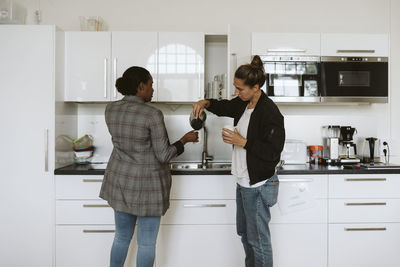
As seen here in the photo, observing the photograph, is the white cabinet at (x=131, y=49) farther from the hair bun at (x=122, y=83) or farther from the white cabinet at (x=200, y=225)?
the white cabinet at (x=200, y=225)

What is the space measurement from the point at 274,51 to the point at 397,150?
1.61 meters

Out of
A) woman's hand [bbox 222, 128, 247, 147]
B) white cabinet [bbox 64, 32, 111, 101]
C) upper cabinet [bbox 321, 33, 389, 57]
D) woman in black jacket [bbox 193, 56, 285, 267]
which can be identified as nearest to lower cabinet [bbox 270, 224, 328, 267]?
woman in black jacket [bbox 193, 56, 285, 267]

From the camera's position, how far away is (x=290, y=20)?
2809 mm

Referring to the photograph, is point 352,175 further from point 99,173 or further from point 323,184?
point 99,173

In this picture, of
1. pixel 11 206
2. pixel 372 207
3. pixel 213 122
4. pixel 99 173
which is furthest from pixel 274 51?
pixel 11 206

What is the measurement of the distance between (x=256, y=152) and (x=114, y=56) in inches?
60.9

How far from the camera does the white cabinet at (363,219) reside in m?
2.17

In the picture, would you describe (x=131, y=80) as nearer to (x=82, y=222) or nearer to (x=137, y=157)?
(x=137, y=157)

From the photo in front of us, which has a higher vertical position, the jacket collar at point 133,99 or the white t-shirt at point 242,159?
the jacket collar at point 133,99

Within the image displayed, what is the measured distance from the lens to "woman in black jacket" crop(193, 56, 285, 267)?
60.1 inches

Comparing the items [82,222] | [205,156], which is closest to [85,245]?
[82,222]

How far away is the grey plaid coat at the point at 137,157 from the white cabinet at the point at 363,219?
134 centimetres

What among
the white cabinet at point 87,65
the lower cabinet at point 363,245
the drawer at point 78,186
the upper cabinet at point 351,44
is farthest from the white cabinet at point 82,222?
the upper cabinet at point 351,44

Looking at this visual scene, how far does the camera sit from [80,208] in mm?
2139
